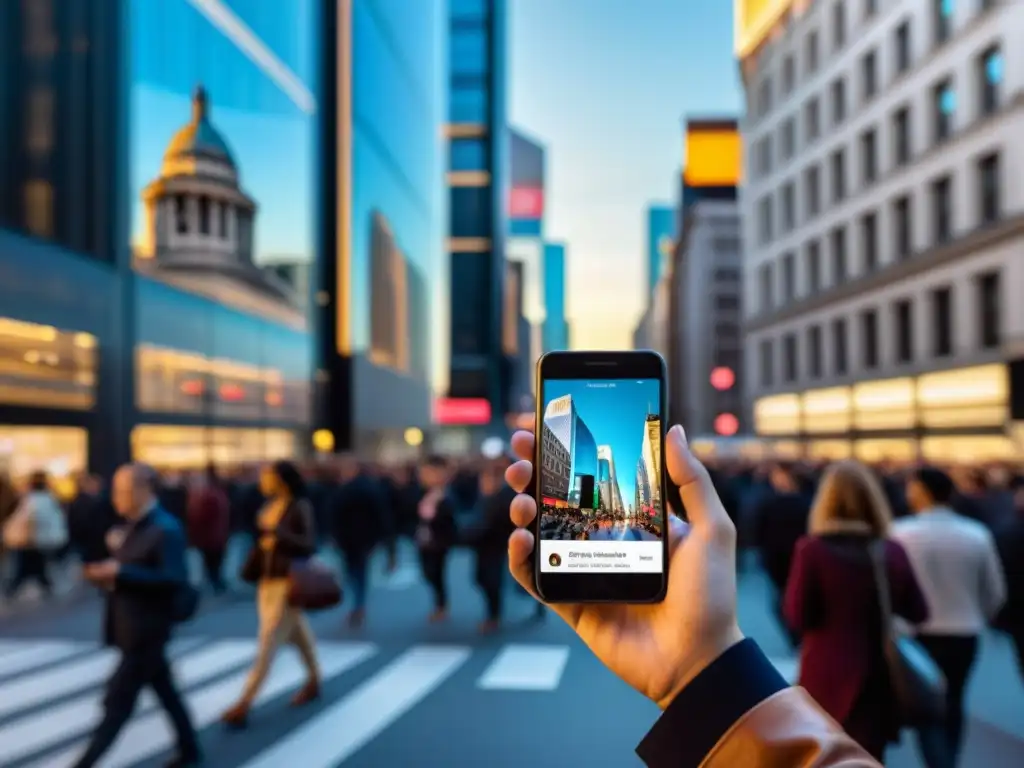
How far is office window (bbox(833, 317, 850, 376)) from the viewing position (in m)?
43.4

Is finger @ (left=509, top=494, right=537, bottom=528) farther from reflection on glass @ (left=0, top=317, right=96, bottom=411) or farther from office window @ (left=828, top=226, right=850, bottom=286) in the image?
office window @ (left=828, top=226, right=850, bottom=286)

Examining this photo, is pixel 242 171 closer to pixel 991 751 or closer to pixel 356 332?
pixel 356 332

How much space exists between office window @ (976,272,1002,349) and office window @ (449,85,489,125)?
79024 mm

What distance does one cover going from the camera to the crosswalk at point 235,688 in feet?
22.3

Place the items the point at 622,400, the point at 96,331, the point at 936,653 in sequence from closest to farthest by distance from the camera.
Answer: the point at 622,400
the point at 936,653
the point at 96,331

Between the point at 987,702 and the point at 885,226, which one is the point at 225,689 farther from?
the point at 885,226

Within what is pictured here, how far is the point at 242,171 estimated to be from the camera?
3288 cm

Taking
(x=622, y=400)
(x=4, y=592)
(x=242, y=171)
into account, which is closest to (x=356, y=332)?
(x=242, y=171)

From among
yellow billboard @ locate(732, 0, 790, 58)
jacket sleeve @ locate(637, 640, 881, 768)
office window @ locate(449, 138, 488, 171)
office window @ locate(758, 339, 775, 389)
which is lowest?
jacket sleeve @ locate(637, 640, 881, 768)

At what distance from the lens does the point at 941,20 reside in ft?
112

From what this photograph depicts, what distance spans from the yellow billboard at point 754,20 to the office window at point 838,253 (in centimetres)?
1367

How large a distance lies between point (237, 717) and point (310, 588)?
3.49 feet

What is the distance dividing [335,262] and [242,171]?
1307 cm

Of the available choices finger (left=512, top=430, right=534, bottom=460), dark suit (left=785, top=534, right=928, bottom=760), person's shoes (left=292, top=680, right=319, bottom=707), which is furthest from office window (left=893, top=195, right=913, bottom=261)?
finger (left=512, top=430, right=534, bottom=460)
